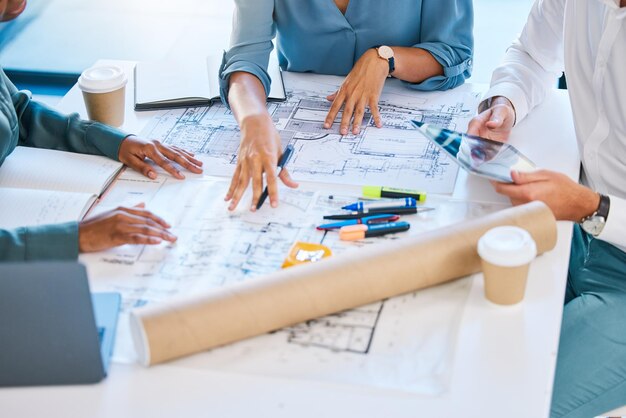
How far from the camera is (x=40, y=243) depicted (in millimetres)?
1350

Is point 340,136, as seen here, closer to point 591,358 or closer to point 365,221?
point 365,221

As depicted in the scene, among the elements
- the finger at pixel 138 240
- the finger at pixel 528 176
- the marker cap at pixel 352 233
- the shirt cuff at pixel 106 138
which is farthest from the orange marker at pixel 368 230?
the shirt cuff at pixel 106 138

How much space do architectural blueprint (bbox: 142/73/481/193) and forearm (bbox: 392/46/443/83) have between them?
1.5 inches

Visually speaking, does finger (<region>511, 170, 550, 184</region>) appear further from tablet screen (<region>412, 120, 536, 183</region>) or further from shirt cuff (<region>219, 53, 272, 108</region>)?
shirt cuff (<region>219, 53, 272, 108</region>)

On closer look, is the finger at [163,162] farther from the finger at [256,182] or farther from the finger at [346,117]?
the finger at [346,117]

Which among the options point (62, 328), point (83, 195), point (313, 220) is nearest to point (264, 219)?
point (313, 220)

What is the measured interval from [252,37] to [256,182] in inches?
22.2

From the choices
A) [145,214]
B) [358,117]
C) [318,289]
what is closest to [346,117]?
[358,117]

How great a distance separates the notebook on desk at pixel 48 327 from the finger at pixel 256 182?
1.43ft

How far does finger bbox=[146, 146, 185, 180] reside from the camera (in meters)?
1.61

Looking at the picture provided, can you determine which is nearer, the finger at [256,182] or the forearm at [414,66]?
the finger at [256,182]

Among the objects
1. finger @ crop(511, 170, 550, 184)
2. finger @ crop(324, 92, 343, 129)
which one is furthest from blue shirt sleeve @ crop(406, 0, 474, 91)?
finger @ crop(511, 170, 550, 184)

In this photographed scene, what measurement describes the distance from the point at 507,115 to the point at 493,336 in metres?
0.67

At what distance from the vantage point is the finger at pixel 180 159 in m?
1.63
